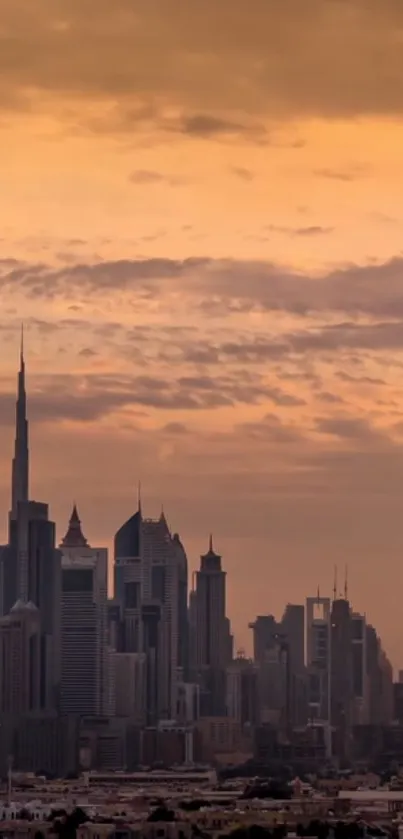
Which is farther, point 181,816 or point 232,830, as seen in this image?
point 181,816

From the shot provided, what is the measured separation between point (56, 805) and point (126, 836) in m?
21.1

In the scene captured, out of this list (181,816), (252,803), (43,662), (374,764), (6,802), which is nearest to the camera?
(181,816)

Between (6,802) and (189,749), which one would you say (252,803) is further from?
(189,749)

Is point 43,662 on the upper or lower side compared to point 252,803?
upper

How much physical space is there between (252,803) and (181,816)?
1051cm

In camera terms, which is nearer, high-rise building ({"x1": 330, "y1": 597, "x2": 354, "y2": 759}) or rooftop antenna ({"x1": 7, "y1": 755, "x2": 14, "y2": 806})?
rooftop antenna ({"x1": 7, "y1": 755, "x2": 14, "y2": 806})

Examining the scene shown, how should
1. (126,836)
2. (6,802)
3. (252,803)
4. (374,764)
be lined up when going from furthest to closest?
(374,764) → (6,802) → (252,803) → (126,836)

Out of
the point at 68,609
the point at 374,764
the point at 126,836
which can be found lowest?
the point at 126,836

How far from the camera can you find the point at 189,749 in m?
138

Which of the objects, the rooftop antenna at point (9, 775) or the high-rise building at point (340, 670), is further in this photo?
the high-rise building at point (340, 670)

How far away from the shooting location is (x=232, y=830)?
2450 inches

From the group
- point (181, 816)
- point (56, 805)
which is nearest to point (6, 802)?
point (56, 805)

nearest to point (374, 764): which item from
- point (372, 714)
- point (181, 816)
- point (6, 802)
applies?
point (372, 714)

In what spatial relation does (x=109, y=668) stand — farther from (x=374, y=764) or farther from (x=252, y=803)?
(x=252, y=803)
